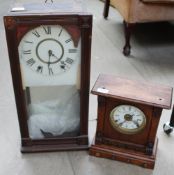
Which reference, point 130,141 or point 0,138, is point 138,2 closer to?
point 130,141

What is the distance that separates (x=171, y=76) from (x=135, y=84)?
800 mm

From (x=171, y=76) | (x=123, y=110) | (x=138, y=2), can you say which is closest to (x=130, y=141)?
(x=123, y=110)

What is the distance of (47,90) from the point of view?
1.31 m

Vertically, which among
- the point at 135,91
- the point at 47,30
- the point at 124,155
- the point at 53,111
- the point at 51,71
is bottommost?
the point at 124,155

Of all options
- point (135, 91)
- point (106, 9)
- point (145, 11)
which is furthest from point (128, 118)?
point (106, 9)

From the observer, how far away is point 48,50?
1181 mm

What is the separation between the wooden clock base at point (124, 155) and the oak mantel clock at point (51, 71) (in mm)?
73

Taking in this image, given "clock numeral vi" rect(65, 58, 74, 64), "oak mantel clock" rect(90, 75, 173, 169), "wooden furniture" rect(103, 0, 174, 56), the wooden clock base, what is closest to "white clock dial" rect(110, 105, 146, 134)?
"oak mantel clock" rect(90, 75, 173, 169)

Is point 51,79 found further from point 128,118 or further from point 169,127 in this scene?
point 169,127

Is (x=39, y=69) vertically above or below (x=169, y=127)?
above

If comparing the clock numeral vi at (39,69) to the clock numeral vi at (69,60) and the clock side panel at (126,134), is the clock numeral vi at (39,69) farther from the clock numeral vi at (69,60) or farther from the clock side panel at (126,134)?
the clock side panel at (126,134)

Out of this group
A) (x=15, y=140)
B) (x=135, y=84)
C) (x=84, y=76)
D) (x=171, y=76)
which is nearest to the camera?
(x=84, y=76)

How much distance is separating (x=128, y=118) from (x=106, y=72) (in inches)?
32.2

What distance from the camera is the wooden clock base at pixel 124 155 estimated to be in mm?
1364
